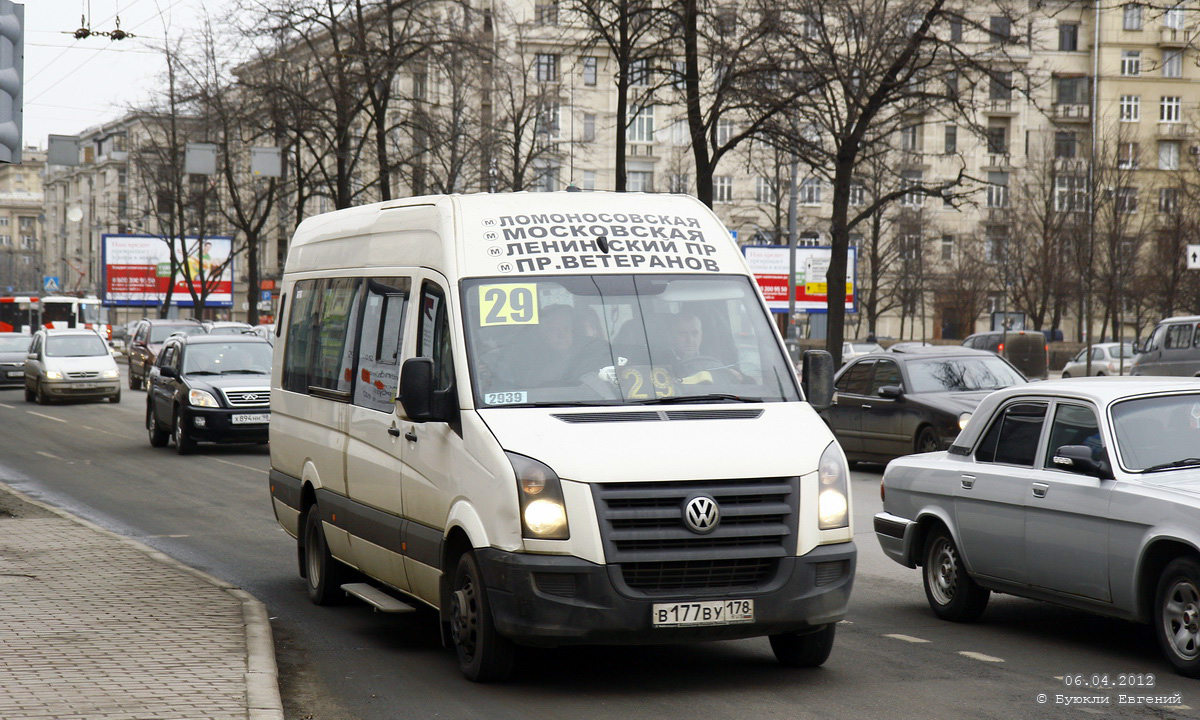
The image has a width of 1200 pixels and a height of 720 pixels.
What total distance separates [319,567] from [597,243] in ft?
11.1

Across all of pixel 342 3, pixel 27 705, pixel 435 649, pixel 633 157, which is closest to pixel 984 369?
pixel 435 649

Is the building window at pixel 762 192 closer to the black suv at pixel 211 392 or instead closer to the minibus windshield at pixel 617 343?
the black suv at pixel 211 392

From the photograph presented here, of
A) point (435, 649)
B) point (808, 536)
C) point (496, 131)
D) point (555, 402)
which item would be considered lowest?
point (435, 649)

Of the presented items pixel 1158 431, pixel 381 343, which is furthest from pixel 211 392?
pixel 1158 431

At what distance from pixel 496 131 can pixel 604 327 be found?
37.9 m

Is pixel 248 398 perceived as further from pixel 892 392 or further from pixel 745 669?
pixel 745 669

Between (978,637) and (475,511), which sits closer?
(475,511)

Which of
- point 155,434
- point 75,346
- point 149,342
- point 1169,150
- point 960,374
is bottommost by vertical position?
point 155,434

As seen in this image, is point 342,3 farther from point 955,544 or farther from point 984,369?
point 955,544

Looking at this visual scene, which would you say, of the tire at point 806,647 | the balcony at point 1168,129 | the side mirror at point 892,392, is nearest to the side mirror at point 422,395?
the tire at point 806,647

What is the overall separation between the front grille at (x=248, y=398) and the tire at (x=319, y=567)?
12069 mm

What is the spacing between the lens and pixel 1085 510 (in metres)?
7.87

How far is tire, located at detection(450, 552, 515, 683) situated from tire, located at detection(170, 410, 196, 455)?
15489mm

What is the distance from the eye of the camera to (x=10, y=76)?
13.5m
